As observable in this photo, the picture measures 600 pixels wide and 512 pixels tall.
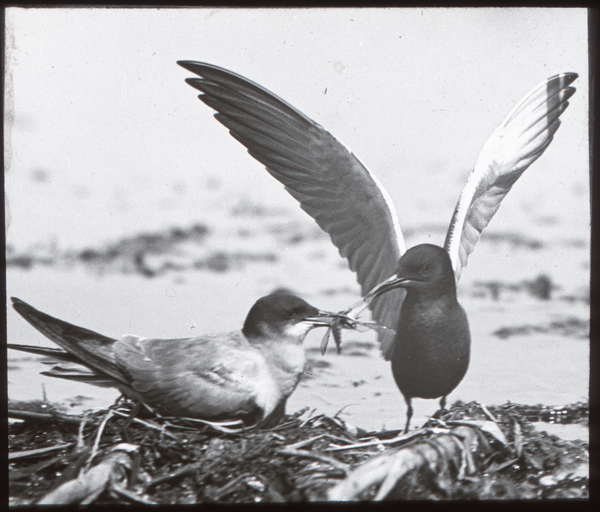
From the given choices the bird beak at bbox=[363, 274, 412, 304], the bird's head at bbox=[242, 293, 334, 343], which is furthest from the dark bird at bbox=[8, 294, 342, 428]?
the bird beak at bbox=[363, 274, 412, 304]

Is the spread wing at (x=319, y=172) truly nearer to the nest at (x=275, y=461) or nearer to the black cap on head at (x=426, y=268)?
the black cap on head at (x=426, y=268)

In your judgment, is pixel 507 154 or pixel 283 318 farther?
pixel 507 154

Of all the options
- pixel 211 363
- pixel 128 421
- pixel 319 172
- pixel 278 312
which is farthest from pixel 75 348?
pixel 319 172

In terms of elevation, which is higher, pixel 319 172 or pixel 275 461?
pixel 319 172

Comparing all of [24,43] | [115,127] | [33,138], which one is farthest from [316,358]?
[24,43]

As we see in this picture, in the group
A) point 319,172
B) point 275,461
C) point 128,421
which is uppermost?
point 319,172

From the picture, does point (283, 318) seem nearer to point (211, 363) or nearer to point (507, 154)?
point (211, 363)

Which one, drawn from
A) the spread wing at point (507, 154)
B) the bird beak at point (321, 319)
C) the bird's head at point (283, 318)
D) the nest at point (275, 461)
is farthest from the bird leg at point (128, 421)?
the spread wing at point (507, 154)
